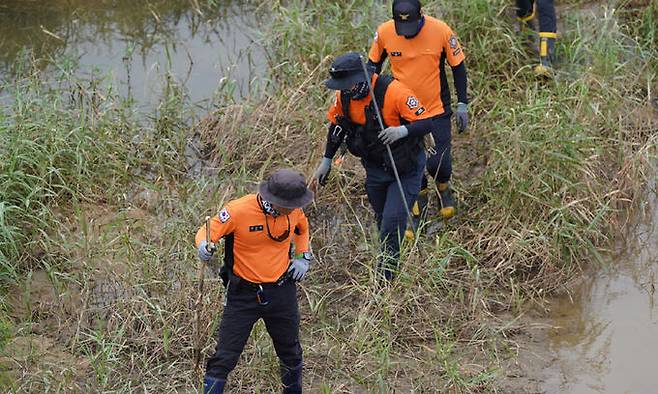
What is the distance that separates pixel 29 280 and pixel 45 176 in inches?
41.6

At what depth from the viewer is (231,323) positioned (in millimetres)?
5531

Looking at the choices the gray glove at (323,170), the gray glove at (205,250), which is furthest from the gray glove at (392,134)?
the gray glove at (205,250)

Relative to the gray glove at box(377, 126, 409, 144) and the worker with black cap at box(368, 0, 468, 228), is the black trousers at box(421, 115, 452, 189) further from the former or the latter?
the gray glove at box(377, 126, 409, 144)

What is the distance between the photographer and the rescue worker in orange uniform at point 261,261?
5355 mm

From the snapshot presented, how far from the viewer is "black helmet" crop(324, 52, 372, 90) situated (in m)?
6.26

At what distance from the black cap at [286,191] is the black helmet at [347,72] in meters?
1.11

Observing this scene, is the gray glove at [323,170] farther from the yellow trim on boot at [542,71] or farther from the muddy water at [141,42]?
the yellow trim on boot at [542,71]

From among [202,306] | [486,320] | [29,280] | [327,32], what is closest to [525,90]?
[327,32]

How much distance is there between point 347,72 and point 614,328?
228 centimetres

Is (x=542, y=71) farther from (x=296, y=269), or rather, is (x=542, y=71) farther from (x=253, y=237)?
(x=253, y=237)

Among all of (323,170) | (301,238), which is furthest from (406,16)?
(301,238)

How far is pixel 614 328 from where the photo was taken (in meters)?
6.60

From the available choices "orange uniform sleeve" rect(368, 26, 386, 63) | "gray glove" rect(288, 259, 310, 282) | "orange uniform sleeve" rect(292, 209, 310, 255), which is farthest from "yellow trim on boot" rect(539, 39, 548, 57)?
"gray glove" rect(288, 259, 310, 282)

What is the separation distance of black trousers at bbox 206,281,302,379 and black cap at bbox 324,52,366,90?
133 cm
